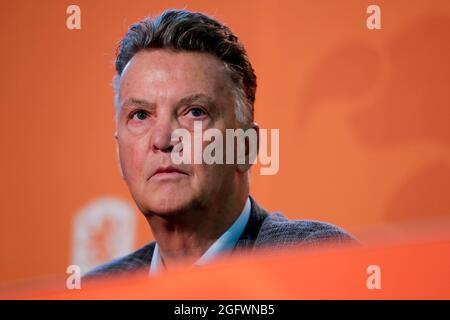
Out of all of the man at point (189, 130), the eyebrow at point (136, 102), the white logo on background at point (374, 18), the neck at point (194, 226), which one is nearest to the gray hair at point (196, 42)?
the man at point (189, 130)

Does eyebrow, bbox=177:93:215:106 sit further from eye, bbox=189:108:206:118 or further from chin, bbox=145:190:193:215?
chin, bbox=145:190:193:215

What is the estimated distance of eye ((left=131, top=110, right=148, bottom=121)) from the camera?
2338 millimetres

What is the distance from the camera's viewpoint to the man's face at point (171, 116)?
2.29 metres

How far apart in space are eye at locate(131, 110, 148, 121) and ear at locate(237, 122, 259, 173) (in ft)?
1.26

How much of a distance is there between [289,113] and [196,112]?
0.47 meters

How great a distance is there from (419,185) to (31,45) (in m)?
1.70

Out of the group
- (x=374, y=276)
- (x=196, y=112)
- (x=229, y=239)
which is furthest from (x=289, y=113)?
(x=374, y=276)

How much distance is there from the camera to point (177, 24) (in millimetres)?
2281

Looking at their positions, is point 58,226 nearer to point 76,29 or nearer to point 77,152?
point 77,152

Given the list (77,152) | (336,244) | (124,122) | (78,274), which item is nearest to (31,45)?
(77,152)

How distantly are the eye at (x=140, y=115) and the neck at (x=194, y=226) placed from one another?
0.35 metres

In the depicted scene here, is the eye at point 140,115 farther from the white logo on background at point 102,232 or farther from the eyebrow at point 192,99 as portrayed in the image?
the white logo on background at point 102,232

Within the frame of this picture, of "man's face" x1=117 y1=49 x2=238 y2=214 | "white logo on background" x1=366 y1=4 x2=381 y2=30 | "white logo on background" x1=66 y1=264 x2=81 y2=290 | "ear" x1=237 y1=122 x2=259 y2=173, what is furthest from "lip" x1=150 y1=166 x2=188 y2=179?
"white logo on background" x1=366 y1=4 x2=381 y2=30
